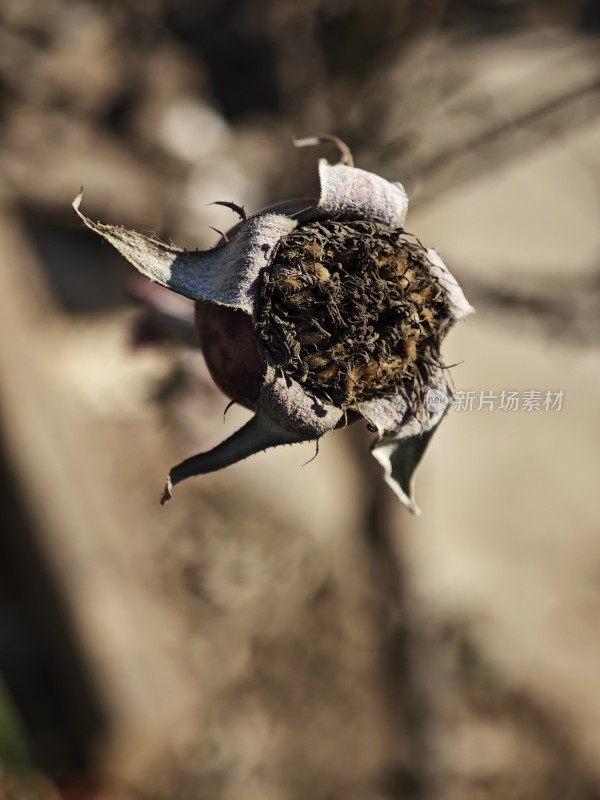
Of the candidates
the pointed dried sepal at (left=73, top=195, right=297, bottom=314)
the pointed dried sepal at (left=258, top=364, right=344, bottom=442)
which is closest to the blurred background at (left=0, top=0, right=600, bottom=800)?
the pointed dried sepal at (left=73, top=195, right=297, bottom=314)

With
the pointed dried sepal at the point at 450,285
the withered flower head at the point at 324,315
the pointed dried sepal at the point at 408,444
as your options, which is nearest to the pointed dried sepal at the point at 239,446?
the withered flower head at the point at 324,315

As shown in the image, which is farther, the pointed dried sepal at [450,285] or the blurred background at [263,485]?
the blurred background at [263,485]

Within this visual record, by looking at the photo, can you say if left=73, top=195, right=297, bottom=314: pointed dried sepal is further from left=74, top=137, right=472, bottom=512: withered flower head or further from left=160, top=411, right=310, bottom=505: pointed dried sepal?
left=160, top=411, right=310, bottom=505: pointed dried sepal

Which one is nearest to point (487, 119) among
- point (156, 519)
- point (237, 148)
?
point (237, 148)

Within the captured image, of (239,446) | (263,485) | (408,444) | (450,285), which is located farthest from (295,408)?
(263,485)

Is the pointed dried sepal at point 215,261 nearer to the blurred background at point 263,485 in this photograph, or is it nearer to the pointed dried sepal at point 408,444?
the pointed dried sepal at point 408,444

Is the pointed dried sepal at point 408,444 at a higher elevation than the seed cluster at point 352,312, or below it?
below
